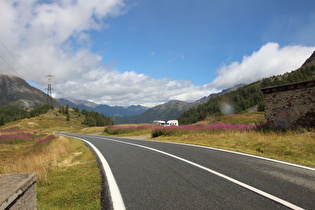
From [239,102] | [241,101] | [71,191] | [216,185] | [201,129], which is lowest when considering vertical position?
[216,185]

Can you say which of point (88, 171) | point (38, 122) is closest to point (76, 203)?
point (88, 171)

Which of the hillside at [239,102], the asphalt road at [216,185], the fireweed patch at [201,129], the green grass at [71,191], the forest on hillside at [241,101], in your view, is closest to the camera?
the asphalt road at [216,185]

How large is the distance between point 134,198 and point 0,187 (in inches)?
93.8

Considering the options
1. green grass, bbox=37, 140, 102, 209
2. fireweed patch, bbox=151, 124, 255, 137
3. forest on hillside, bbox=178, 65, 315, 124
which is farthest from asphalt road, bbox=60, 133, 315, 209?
forest on hillside, bbox=178, 65, 315, 124

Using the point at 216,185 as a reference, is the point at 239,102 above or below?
above

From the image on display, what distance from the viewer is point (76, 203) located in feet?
13.0

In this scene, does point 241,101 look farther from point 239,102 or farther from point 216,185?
point 216,185

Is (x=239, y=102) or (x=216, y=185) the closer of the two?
(x=216, y=185)

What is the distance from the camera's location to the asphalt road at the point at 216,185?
359cm

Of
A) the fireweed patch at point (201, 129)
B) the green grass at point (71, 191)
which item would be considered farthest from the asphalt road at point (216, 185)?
the fireweed patch at point (201, 129)

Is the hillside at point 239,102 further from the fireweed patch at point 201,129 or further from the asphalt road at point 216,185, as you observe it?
the asphalt road at point 216,185

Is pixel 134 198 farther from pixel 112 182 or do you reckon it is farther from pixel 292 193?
pixel 292 193

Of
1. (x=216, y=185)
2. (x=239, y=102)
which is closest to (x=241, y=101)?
(x=239, y=102)

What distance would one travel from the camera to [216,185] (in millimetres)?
4527
